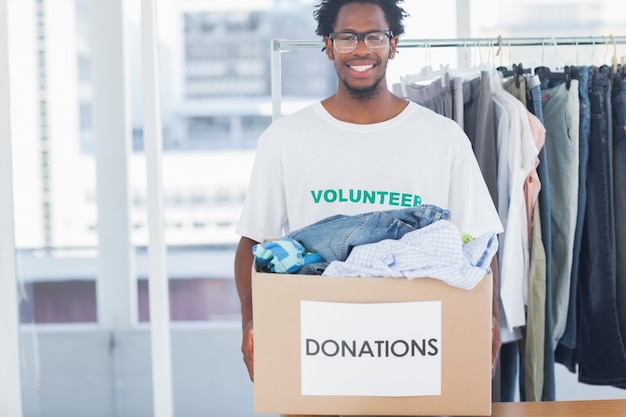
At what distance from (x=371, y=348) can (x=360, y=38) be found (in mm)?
741

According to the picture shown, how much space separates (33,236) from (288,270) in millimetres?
2088

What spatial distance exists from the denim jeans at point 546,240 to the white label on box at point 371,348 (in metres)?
1.07

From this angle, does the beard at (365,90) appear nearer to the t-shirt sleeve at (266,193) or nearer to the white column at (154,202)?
the t-shirt sleeve at (266,193)

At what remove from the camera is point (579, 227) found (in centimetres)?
216

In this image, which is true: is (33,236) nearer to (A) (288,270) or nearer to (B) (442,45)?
(B) (442,45)

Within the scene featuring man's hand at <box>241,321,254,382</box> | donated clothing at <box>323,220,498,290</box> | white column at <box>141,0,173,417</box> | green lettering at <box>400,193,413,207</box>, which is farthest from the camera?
white column at <box>141,0,173,417</box>

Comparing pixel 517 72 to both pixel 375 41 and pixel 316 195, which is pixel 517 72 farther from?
pixel 316 195

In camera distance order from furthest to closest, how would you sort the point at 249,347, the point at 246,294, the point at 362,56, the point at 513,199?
the point at 513,199 → the point at 362,56 → the point at 246,294 → the point at 249,347

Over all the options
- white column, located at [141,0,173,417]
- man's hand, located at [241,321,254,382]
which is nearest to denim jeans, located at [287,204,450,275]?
man's hand, located at [241,321,254,382]

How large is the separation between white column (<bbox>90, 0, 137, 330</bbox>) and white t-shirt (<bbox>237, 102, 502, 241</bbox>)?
4.42 ft

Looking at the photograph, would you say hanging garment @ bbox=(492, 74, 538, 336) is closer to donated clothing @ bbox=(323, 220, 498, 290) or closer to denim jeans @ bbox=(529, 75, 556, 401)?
denim jeans @ bbox=(529, 75, 556, 401)

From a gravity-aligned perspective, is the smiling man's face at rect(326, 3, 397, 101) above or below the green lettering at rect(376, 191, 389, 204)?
above

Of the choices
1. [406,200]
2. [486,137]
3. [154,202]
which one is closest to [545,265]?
[486,137]

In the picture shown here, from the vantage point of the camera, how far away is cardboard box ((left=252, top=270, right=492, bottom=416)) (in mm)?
1126
